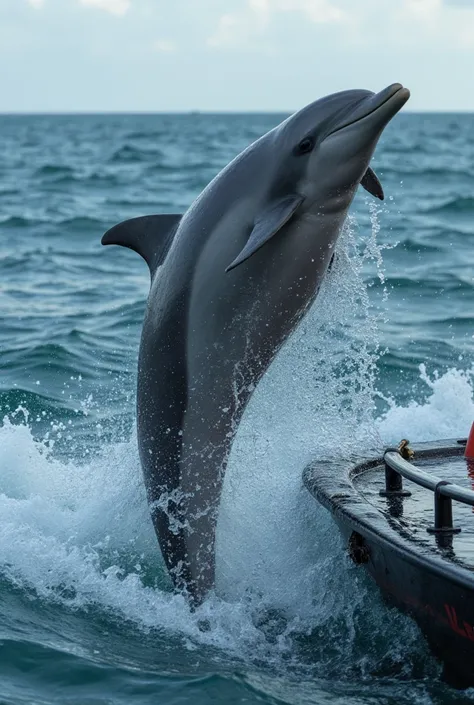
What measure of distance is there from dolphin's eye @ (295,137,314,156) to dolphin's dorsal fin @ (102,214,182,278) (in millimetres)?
1001

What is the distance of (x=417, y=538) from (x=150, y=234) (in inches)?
99.3

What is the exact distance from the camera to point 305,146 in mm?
6746

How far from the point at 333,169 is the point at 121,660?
3.05 m

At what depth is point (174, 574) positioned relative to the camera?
7.54 meters

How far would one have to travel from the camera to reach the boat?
5852 millimetres

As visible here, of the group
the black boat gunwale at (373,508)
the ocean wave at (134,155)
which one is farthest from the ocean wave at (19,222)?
the ocean wave at (134,155)

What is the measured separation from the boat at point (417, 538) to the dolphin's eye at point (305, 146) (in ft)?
5.94

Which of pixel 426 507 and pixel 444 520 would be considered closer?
pixel 444 520

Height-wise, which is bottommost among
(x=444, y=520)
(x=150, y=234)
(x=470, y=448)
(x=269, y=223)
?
(x=444, y=520)

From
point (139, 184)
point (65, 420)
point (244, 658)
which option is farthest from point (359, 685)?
point (139, 184)

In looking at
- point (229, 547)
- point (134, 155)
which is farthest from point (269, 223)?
point (134, 155)

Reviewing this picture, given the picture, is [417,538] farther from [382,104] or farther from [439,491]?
[382,104]

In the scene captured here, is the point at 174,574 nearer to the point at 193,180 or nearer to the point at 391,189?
the point at 391,189

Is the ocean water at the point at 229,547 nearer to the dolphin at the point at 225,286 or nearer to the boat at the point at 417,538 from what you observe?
the boat at the point at 417,538
